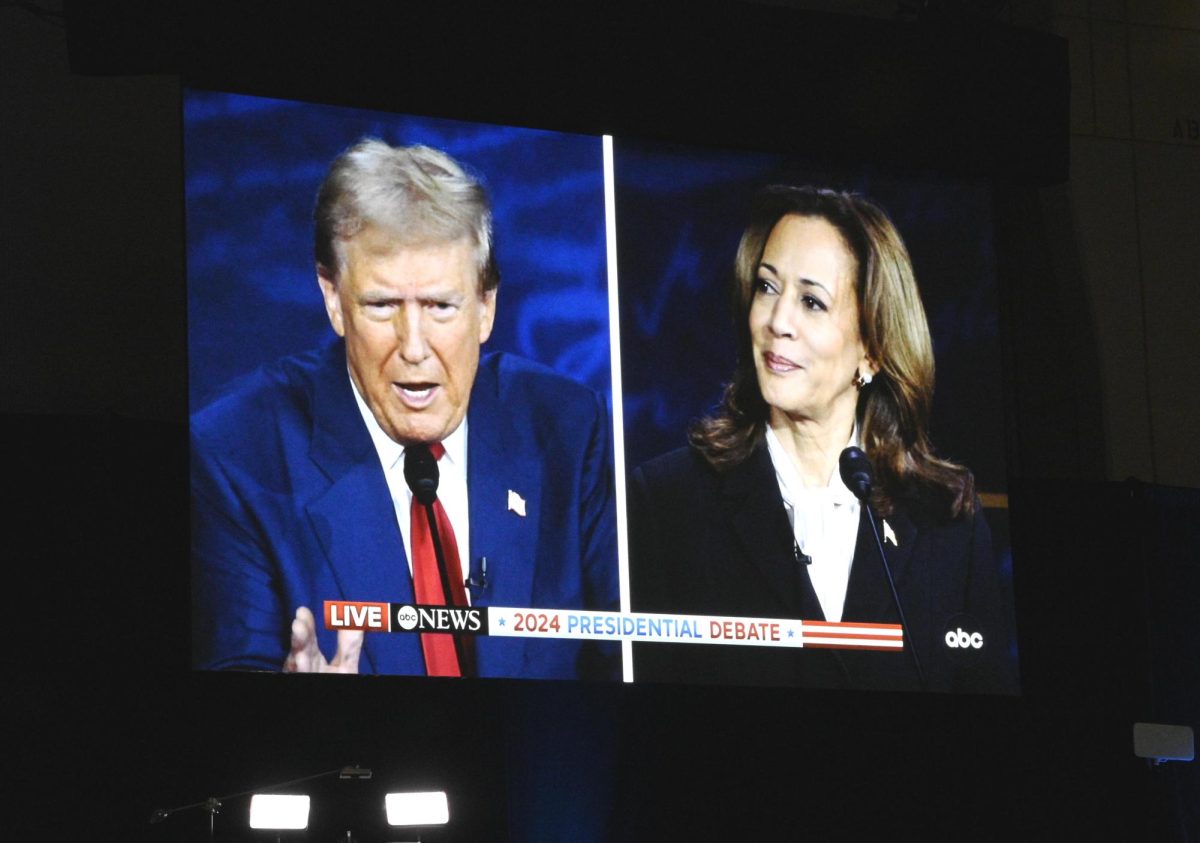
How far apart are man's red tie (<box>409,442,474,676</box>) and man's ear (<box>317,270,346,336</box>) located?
529mm

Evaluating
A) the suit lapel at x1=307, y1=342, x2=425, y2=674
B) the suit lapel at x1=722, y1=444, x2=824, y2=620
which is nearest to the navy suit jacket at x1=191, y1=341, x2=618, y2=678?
the suit lapel at x1=307, y1=342, x2=425, y2=674

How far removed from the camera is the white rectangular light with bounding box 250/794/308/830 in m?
4.77

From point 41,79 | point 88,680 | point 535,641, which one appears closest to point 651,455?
point 535,641

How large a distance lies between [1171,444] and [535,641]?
115 inches

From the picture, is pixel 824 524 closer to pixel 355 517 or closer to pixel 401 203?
pixel 355 517

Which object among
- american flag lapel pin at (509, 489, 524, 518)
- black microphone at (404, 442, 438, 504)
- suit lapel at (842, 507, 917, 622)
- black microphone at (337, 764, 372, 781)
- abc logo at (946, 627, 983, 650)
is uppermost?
black microphone at (404, 442, 438, 504)

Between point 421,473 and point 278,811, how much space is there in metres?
1.00

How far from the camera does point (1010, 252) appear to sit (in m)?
6.69

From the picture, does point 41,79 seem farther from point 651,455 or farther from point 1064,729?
point 1064,729

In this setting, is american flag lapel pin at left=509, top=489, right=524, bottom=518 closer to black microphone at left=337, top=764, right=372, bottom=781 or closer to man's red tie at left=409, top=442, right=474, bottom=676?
man's red tie at left=409, top=442, right=474, bottom=676

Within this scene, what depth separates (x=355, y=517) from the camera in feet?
16.6

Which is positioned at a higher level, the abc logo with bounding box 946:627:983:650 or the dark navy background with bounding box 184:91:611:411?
the dark navy background with bounding box 184:91:611:411

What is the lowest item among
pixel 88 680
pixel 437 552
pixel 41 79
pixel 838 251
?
pixel 88 680

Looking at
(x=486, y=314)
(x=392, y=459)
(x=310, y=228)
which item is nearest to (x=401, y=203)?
(x=310, y=228)
